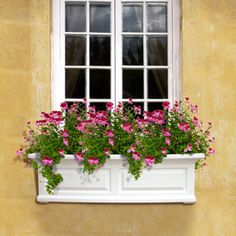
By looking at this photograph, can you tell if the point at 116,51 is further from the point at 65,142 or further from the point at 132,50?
the point at 65,142

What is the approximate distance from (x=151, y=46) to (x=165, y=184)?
142 cm

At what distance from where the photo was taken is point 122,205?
511cm

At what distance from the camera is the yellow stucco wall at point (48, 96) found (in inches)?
204

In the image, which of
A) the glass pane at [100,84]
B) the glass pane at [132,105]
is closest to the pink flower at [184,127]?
the glass pane at [132,105]

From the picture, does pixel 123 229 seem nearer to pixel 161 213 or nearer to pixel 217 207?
pixel 161 213

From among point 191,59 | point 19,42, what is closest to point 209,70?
point 191,59

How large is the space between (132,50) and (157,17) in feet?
1.34

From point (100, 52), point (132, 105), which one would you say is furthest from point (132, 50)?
point (132, 105)

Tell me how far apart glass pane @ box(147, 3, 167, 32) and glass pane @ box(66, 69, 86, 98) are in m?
0.83

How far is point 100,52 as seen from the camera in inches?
214

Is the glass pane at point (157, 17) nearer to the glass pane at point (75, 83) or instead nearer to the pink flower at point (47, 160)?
the glass pane at point (75, 83)

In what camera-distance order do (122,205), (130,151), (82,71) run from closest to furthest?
(130,151) → (122,205) → (82,71)

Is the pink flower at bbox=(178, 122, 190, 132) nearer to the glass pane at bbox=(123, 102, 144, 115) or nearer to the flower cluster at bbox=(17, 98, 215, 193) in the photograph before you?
the flower cluster at bbox=(17, 98, 215, 193)

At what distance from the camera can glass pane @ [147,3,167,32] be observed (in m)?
5.43
